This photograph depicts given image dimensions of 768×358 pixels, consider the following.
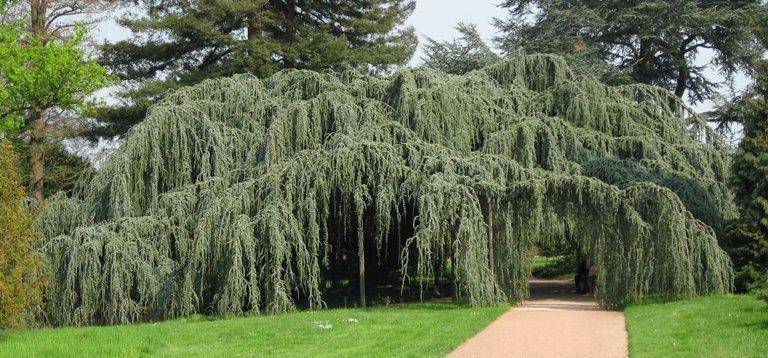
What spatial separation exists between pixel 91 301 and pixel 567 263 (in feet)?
62.1

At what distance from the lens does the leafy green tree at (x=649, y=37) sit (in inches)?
1065

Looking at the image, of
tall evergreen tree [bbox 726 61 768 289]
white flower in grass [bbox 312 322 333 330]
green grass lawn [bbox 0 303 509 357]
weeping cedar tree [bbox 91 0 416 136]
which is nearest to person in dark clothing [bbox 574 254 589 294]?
tall evergreen tree [bbox 726 61 768 289]

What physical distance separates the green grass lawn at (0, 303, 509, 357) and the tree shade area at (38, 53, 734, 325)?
111 cm

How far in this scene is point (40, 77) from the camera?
1991 centimetres

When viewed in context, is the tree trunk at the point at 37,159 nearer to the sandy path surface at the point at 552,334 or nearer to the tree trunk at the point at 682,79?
Result: the sandy path surface at the point at 552,334

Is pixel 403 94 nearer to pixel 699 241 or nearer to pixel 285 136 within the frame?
pixel 285 136

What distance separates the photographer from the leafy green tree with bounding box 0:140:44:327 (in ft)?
37.9

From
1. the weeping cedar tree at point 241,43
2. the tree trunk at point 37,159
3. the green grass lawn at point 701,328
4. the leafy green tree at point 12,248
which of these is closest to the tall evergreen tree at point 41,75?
the tree trunk at point 37,159

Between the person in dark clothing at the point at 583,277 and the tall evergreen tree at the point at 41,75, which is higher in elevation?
the tall evergreen tree at the point at 41,75

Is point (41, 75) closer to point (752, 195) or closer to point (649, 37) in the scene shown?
point (752, 195)

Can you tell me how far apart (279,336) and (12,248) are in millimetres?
4153

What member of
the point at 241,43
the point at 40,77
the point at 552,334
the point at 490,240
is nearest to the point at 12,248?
the point at 552,334

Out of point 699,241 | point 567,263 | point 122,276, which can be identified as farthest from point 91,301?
point 567,263

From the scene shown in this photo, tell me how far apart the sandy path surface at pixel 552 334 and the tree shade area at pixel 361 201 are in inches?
32.8
